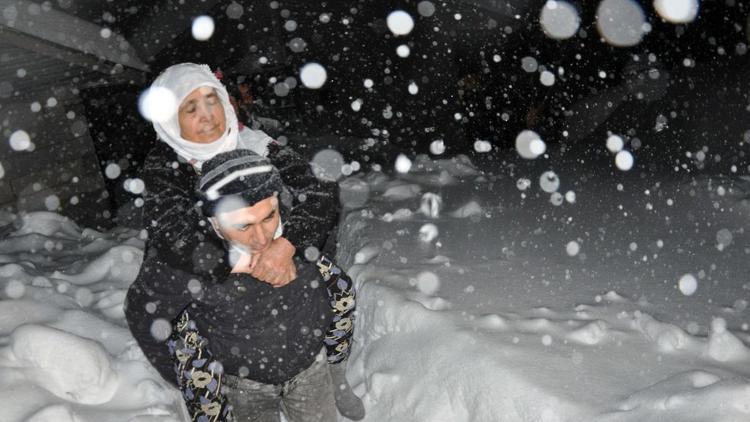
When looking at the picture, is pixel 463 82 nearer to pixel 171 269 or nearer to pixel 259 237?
pixel 259 237

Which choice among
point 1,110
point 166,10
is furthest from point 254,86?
point 1,110

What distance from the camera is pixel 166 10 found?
10859 millimetres

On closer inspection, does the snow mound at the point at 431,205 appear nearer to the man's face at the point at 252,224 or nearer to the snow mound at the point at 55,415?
the man's face at the point at 252,224

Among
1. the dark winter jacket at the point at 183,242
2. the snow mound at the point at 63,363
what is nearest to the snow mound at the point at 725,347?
the dark winter jacket at the point at 183,242

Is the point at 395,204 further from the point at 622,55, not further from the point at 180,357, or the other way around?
the point at 622,55

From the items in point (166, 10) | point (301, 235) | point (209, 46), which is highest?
point (301, 235)

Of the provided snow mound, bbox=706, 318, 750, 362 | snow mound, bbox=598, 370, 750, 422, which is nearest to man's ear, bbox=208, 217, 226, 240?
snow mound, bbox=598, 370, 750, 422

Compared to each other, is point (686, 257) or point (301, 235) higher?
point (301, 235)

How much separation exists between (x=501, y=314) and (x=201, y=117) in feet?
6.89

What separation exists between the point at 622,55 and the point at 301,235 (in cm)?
1052

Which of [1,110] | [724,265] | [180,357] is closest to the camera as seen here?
[180,357]

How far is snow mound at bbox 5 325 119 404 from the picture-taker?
2703mm

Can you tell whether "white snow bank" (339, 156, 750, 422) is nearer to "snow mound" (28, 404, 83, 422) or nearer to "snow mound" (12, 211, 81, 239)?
"snow mound" (28, 404, 83, 422)

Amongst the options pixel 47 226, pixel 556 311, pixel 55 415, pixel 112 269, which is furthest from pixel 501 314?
pixel 47 226
